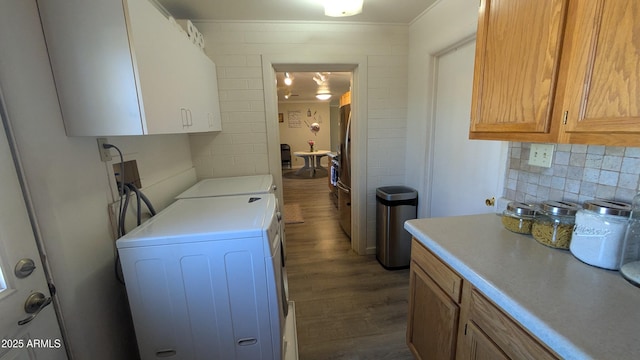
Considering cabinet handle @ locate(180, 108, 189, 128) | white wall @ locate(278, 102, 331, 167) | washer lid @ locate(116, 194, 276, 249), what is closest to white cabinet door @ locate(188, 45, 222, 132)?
cabinet handle @ locate(180, 108, 189, 128)

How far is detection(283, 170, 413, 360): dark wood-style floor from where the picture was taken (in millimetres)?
1680

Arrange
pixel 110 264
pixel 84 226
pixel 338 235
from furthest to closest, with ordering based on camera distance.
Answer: pixel 338 235, pixel 110 264, pixel 84 226

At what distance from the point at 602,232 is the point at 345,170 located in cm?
246

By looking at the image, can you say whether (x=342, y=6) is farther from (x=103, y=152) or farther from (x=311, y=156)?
(x=311, y=156)

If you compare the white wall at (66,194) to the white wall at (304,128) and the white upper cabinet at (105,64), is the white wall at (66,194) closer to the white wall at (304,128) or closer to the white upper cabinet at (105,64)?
the white upper cabinet at (105,64)

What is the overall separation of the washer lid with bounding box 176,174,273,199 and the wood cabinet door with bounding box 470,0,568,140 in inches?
57.7

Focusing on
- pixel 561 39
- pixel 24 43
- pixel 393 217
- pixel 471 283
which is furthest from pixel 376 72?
pixel 24 43

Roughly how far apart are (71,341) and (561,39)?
2.16 meters

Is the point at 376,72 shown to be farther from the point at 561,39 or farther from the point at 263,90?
the point at 561,39

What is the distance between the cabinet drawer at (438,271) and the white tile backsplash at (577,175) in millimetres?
634

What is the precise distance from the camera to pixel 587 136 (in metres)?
0.79

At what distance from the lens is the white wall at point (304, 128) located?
28.3 feet

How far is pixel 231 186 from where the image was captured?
2.08 meters

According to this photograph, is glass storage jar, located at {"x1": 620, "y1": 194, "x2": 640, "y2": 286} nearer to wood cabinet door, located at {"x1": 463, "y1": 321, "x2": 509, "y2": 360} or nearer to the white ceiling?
wood cabinet door, located at {"x1": 463, "y1": 321, "x2": 509, "y2": 360}
